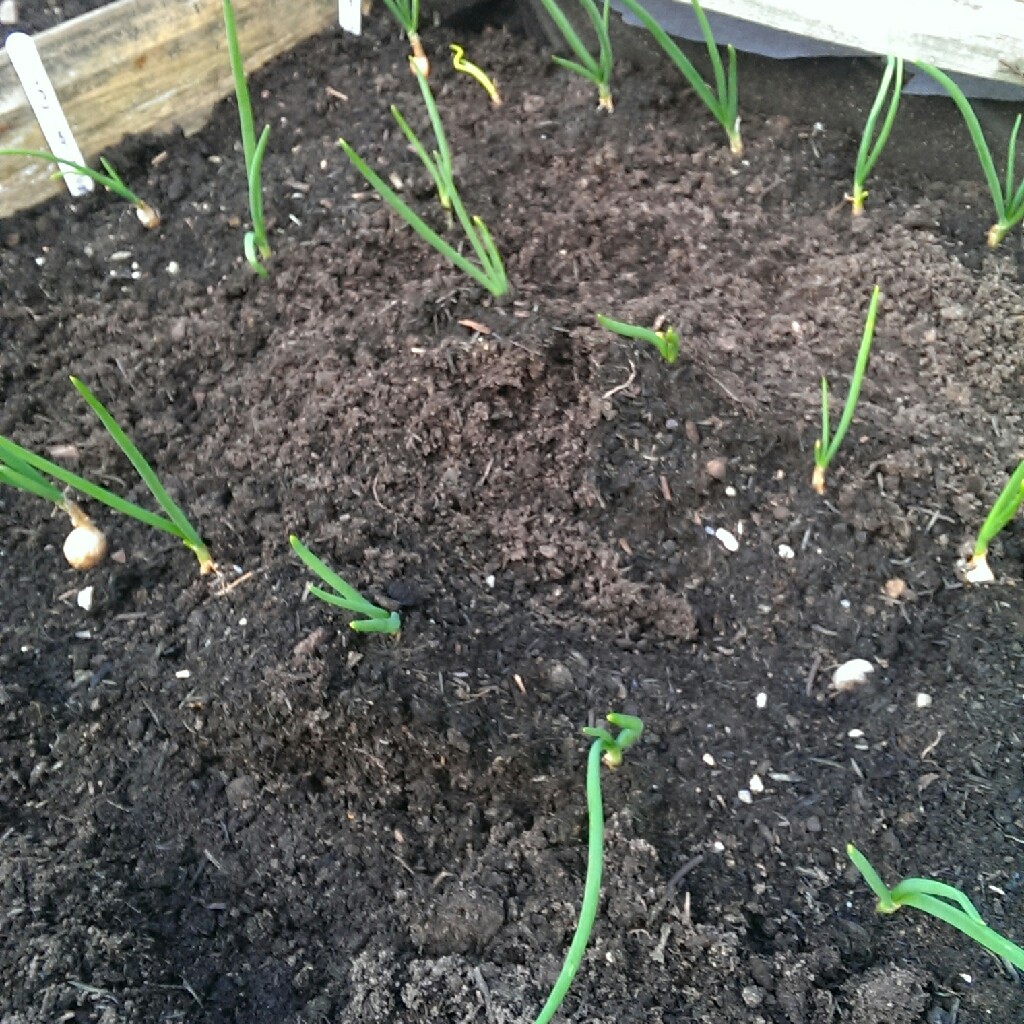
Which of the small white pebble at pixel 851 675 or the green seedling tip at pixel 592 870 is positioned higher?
the green seedling tip at pixel 592 870

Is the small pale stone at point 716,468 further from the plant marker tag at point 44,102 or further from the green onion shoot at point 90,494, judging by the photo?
the plant marker tag at point 44,102

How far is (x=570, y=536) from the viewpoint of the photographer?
1.24 metres

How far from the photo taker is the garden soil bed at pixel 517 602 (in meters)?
0.98

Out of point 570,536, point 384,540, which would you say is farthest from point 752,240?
point 384,540

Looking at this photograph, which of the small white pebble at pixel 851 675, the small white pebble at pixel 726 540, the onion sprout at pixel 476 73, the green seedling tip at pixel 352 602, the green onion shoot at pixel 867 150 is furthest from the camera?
the onion sprout at pixel 476 73

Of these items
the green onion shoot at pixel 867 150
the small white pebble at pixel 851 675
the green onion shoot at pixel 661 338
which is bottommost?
→ the small white pebble at pixel 851 675

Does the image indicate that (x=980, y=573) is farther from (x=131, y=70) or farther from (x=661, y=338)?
Answer: (x=131, y=70)

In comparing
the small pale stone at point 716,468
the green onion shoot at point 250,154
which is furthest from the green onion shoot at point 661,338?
the green onion shoot at point 250,154

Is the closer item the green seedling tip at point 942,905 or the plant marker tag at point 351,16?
the green seedling tip at point 942,905

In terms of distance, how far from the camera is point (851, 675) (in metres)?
1.14

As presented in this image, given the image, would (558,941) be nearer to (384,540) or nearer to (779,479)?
(384,540)

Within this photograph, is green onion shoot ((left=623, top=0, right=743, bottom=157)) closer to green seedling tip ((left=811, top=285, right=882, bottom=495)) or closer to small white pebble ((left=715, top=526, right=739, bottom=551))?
green seedling tip ((left=811, top=285, right=882, bottom=495))

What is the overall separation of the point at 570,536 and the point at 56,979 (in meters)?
0.77

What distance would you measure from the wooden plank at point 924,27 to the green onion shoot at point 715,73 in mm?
138
